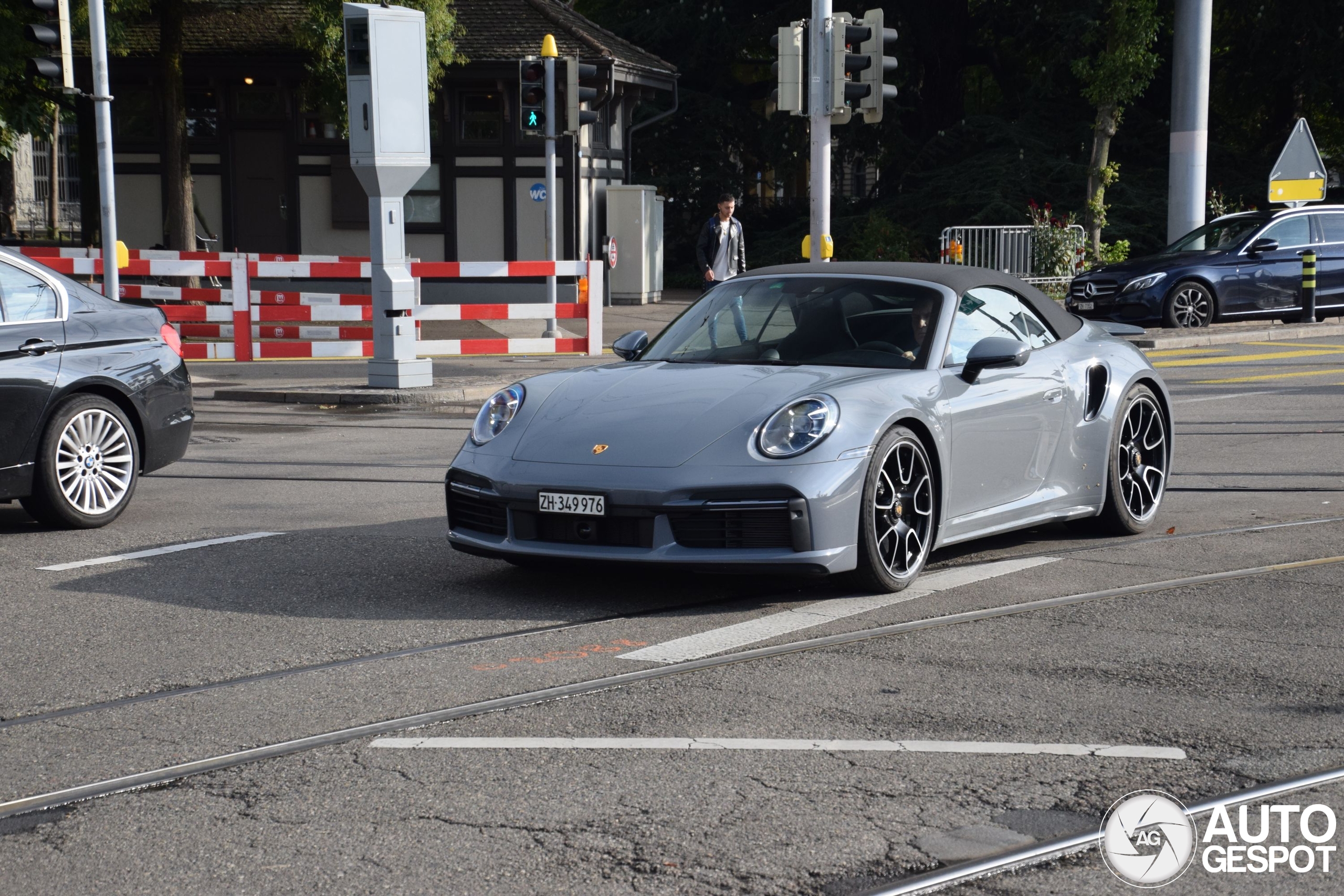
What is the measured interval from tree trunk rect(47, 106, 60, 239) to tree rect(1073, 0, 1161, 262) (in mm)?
20884

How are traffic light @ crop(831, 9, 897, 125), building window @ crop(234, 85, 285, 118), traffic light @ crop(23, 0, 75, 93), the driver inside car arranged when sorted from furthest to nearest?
building window @ crop(234, 85, 285, 118) < traffic light @ crop(831, 9, 897, 125) < traffic light @ crop(23, 0, 75, 93) < the driver inside car

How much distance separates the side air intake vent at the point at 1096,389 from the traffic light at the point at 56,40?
42.0ft

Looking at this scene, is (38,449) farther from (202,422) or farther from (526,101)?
(526,101)

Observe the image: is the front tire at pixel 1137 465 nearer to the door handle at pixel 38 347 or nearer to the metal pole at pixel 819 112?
the door handle at pixel 38 347

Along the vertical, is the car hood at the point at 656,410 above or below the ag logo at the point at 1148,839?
above

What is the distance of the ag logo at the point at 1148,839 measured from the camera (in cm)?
366

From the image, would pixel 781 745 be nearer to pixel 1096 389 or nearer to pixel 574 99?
pixel 1096 389

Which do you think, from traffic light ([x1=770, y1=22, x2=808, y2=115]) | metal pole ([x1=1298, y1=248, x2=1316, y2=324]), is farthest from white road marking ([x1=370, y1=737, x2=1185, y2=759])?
metal pole ([x1=1298, y1=248, x2=1316, y2=324])

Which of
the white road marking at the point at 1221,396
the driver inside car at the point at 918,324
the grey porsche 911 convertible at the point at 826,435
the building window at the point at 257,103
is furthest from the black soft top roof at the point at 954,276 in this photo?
the building window at the point at 257,103

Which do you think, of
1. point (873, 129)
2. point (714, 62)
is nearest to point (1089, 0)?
point (873, 129)

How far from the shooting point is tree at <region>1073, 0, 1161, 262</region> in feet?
90.8

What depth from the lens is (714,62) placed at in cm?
3806

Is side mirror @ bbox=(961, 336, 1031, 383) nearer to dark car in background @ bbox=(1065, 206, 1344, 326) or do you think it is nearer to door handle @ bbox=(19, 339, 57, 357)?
door handle @ bbox=(19, 339, 57, 357)

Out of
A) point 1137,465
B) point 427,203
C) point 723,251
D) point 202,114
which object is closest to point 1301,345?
point 723,251
